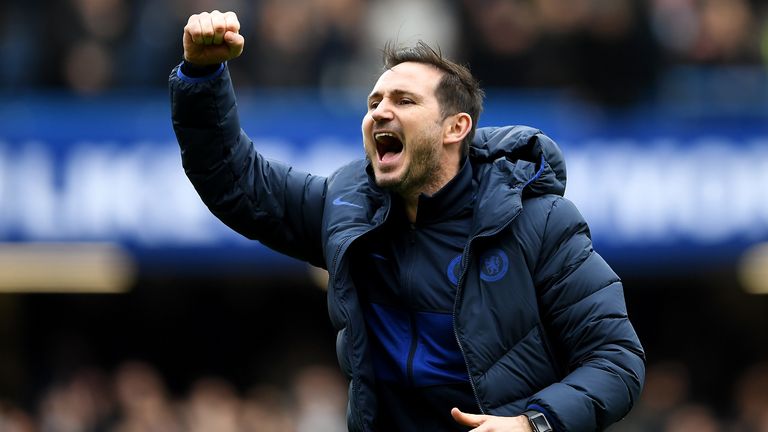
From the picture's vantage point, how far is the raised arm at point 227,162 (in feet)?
15.4

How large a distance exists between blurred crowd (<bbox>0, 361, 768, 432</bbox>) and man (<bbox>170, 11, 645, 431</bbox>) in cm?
692

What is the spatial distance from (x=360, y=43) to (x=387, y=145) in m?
6.80

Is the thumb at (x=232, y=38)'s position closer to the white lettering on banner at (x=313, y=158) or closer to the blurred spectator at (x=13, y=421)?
the white lettering on banner at (x=313, y=158)

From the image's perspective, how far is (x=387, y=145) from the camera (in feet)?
16.3

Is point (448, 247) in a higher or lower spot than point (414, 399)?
higher

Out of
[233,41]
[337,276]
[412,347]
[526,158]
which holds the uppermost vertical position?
[233,41]

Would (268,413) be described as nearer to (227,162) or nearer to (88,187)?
(88,187)

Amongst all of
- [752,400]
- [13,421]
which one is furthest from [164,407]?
[752,400]

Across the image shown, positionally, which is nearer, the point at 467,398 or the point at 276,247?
the point at 467,398

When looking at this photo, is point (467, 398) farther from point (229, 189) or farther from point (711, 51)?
point (711, 51)

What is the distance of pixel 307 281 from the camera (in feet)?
43.1

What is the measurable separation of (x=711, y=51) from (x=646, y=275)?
221cm

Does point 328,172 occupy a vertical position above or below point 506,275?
below

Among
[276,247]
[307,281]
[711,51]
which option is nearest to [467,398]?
[276,247]
